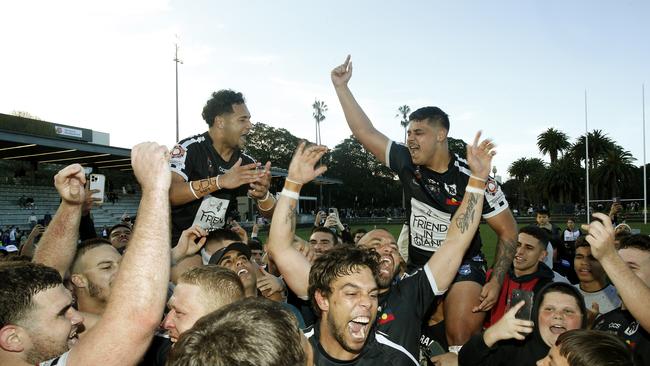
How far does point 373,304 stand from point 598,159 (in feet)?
291

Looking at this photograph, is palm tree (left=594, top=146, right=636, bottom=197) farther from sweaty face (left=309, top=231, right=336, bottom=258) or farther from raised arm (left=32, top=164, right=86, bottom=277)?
raised arm (left=32, top=164, right=86, bottom=277)

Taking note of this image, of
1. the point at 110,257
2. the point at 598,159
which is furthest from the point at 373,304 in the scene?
the point at 598,159

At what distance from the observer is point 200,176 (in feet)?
18.4

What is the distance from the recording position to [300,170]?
390 centimetres

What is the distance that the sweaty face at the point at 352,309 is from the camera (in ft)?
10.2

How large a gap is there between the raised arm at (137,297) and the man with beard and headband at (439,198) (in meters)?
3.57

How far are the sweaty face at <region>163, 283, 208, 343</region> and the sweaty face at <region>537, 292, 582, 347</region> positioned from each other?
2.63 metres

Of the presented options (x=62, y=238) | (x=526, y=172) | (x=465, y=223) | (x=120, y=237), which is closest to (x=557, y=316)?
(x=465, y=223)

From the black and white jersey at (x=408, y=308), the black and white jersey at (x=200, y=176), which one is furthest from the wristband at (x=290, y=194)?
the black and white jersey at (x=200, y=176)

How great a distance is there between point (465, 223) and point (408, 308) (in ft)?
2.55

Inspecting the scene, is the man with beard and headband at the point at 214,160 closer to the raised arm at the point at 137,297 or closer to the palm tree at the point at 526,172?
the raised arm at the point at 137,297

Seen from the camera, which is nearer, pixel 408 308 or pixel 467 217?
pixel 408 308

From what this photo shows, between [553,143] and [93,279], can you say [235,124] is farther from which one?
[553,143]

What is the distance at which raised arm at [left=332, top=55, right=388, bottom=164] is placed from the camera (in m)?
5.49
